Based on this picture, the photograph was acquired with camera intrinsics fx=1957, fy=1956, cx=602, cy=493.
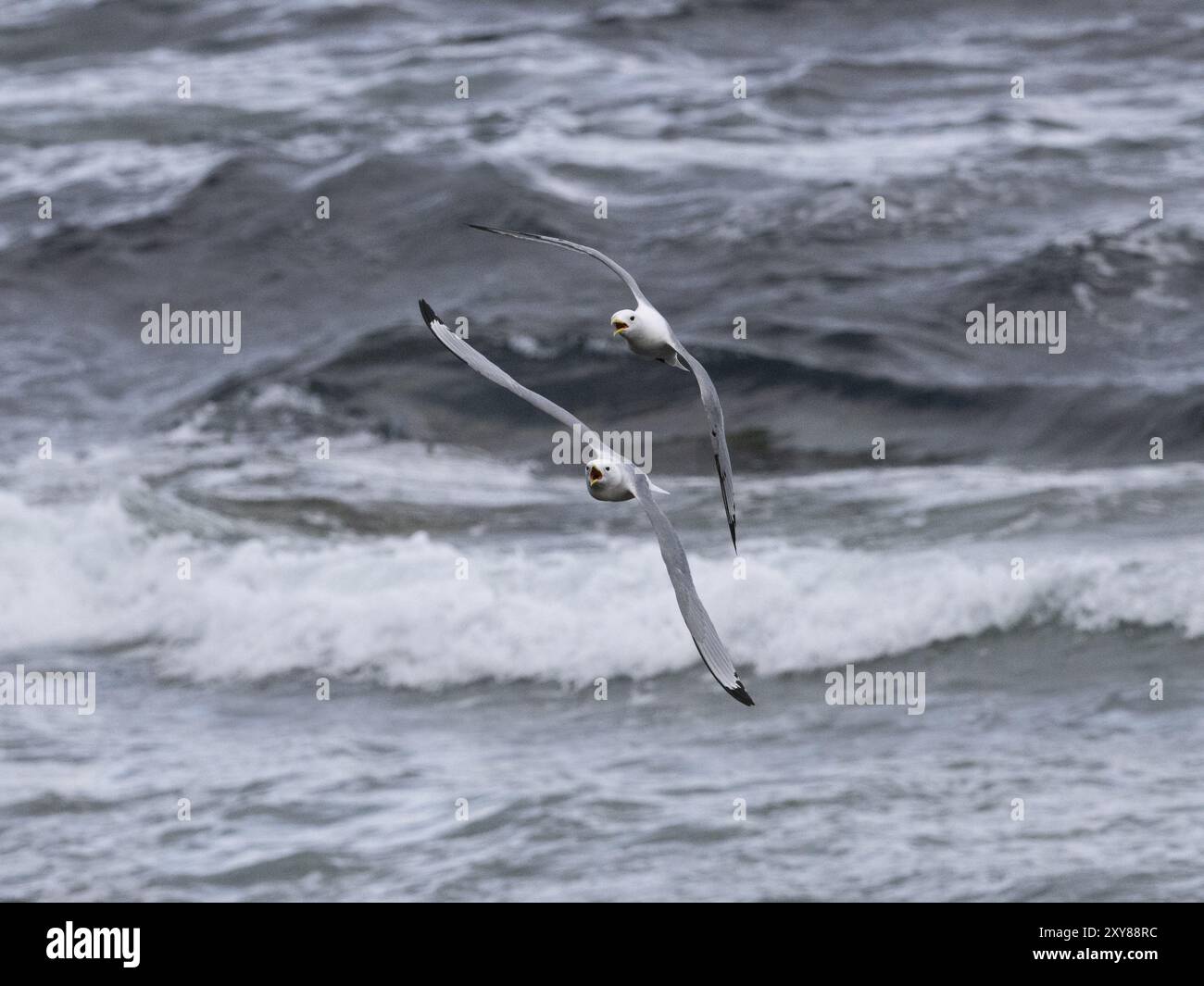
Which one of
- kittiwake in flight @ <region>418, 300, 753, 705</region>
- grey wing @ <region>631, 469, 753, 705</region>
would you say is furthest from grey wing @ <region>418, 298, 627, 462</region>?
grey wing @ <region>631, 469, 753, 705</region>

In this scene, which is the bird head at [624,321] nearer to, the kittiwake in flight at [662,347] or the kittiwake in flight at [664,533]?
the kittiwake in flight at [662,347]

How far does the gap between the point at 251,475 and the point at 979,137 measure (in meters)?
10.4

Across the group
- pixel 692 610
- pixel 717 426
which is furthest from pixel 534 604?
pixel 692 610

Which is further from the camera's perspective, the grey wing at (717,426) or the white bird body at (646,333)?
the white bird body at (646,333)

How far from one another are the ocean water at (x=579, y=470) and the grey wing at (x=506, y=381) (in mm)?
4666

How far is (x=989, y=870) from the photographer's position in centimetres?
884

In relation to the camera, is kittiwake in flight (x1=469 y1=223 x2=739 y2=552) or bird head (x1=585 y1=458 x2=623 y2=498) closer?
bird head (x1=585 y1=458 x2=623 y2=498)

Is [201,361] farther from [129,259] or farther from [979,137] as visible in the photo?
[979,137]

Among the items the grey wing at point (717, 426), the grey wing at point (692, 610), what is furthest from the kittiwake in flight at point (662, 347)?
the grey wing at point (692, 610)

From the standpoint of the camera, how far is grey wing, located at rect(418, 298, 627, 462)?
13.2 feet

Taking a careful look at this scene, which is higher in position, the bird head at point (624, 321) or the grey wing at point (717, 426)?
the bird head at point (624, 321)

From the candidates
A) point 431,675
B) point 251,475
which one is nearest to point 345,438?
point 251,475

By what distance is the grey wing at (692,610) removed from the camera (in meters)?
3.77

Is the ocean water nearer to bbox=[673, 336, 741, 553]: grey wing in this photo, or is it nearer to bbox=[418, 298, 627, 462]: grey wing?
bbox=[418, 298, 627, 462]: grey wing
